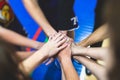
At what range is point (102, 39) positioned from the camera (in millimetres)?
1174

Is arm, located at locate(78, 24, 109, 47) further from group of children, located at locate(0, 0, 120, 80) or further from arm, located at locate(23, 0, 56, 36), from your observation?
arm, located at locate(23, 0, 56, 36)

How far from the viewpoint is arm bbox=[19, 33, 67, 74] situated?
0.83 metres

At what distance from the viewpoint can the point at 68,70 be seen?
97cm

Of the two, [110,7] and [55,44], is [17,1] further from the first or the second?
[110,7]

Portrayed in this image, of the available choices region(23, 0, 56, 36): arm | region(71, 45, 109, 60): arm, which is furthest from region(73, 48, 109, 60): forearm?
region(23, 0, 56, 36): arm

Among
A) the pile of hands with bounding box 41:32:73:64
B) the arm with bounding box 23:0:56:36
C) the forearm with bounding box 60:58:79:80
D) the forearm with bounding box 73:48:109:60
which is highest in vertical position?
the arm with bounding box 23:0:56:36

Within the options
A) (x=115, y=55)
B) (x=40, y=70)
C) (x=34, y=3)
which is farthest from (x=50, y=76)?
(x=115, y=55)

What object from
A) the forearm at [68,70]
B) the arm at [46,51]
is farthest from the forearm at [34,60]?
the forearm at [68,70]

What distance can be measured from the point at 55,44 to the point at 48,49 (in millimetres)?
52

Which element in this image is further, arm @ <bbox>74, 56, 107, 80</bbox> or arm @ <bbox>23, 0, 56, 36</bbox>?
arm @ <bbox>23, 0, 56, 36</bbox>

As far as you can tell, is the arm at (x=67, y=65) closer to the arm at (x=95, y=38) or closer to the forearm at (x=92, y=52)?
the forearm at (x=92, y=52)

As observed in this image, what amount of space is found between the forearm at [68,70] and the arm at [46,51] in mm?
44

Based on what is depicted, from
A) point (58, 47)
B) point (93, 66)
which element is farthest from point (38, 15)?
point (93, 66)

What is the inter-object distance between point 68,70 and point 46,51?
0.09 metres
